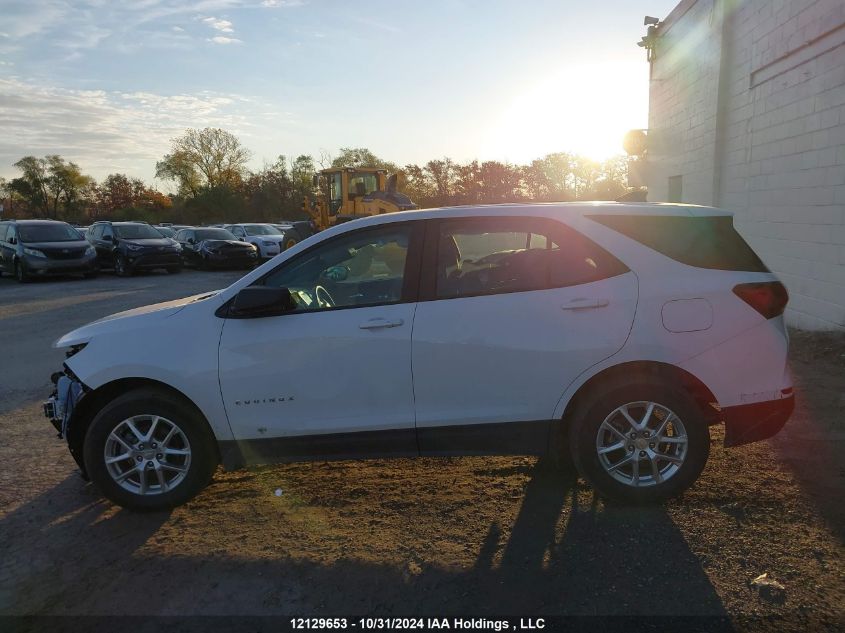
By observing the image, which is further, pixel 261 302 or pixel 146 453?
pixel 146 453

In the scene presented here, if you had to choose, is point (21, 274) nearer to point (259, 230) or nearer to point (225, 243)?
point (225, 243)

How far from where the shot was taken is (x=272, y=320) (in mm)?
3551

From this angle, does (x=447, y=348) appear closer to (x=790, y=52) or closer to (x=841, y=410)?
(x=841, y=410)

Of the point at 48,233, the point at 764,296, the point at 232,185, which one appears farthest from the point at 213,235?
the point at 232,185

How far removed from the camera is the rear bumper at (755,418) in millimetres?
3527

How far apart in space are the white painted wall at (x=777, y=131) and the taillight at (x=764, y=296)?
4155 mm

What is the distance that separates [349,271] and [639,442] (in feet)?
6.60

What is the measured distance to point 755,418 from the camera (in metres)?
→ 3.54

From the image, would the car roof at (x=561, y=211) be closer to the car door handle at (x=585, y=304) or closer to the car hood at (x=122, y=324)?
the car door handle at (x=585, y=304)

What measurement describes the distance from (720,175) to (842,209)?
158 inches

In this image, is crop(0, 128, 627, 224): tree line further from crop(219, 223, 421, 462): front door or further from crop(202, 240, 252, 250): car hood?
crop(219, 223, 421, 462): front door

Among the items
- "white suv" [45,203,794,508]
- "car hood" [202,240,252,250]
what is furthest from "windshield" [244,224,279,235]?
"white suv" [45,203,794,508]

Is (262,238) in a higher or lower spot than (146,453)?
higher

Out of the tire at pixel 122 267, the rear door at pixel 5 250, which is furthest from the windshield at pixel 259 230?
the rear door at pixel 5 250
